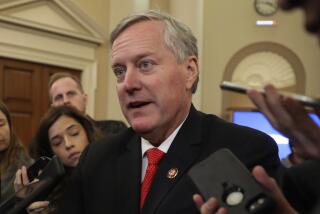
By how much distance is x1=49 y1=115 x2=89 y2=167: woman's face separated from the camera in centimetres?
230

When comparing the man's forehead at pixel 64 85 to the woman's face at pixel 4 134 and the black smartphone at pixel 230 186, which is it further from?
the black smartphone at pixel 230 186

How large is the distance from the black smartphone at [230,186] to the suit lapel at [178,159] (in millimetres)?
405

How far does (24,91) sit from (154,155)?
449cm

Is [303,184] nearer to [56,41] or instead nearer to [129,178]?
[129,178]

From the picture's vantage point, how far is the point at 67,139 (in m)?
2.32

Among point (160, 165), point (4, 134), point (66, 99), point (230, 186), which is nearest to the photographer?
point (230, 186)

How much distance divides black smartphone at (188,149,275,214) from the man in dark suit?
0.39 meters

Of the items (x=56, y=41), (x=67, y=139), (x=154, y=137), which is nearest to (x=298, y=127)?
(x=154, y=137)

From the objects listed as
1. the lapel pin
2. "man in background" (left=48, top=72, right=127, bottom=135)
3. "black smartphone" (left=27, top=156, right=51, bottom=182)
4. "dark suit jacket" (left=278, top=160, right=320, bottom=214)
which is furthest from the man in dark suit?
"man in background" (left=48, top=72, right=127, bottom=135)

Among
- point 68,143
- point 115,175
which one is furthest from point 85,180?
point 68,143

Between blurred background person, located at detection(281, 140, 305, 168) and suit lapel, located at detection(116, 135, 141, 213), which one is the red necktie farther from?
blurred background person, located at detection(281, 140, 305, 168)

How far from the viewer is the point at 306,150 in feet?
2.17

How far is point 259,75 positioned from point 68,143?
5.71m

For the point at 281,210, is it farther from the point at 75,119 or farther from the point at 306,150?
the point at 75,119
